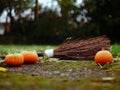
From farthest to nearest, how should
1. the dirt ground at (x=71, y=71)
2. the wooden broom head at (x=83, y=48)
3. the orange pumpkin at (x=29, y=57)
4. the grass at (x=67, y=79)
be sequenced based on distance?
the wooden broom head at (x=83, y=48) < the orange pumpkin at (x=29, y=57) < the dirt ground at (x=71, y=71) < the grass at (x=67, y=79)

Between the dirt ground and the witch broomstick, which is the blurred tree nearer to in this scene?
the witch broomstick

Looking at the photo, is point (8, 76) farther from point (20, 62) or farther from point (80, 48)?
point (80, 48)

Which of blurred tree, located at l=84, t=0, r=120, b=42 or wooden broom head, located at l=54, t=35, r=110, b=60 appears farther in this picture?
blurred tree, located at l=84, t=0, r=120, b=42

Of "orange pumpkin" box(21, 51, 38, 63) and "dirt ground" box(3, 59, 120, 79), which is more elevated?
"orange pumpkin" box(21, 51, 38, 63)

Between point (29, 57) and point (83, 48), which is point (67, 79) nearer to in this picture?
point (29, 57)

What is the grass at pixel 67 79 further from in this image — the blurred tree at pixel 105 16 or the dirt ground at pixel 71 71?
the blurred tree at pixel 105 16

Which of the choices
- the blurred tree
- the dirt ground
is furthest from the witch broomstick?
the blurred tree

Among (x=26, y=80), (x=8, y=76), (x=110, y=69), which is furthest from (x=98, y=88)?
(x=110, y=69)

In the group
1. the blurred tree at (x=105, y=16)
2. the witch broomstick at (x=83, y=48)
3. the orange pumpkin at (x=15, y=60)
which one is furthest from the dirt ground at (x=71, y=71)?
the blurred tree at (x=105, y=16)
